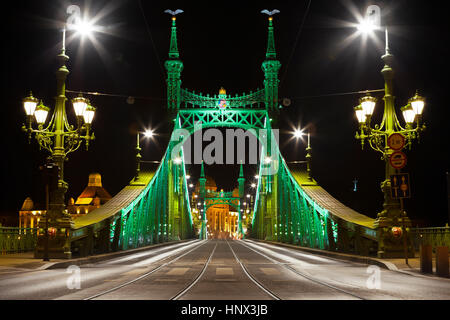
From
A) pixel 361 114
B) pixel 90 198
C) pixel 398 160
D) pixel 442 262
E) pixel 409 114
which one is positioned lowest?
pixel 442 262

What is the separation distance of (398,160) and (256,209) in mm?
50693

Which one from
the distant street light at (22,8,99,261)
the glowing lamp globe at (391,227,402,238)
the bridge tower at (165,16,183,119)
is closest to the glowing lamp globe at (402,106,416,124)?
the glowing lamp globe at (391,227,402,238)

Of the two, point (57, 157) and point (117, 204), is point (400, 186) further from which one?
point (117, 204)

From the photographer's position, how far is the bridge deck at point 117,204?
22922mm

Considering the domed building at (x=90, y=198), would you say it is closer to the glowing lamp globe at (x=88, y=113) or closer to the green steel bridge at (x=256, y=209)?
the green steel bridge at (x=256, y=209)

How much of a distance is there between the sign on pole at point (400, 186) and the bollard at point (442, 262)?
3.21 metres

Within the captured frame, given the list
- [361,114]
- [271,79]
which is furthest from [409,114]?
[271,79]

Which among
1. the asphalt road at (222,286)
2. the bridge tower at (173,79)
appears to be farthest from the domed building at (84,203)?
the asphalt road at (222,286)

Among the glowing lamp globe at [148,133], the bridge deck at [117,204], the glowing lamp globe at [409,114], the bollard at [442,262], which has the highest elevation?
the glowing lamp globe at [148,133]

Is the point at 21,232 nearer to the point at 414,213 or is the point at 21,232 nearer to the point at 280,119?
the point at 280,119

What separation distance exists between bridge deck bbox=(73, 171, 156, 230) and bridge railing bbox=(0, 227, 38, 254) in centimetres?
302

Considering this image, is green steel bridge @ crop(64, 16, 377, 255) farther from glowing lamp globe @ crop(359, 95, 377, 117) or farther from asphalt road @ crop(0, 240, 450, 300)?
asphalt road @ crop(0, 240, 450, 300)

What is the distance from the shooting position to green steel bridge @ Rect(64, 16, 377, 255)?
23984mm

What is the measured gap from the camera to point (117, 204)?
89.8 feet
